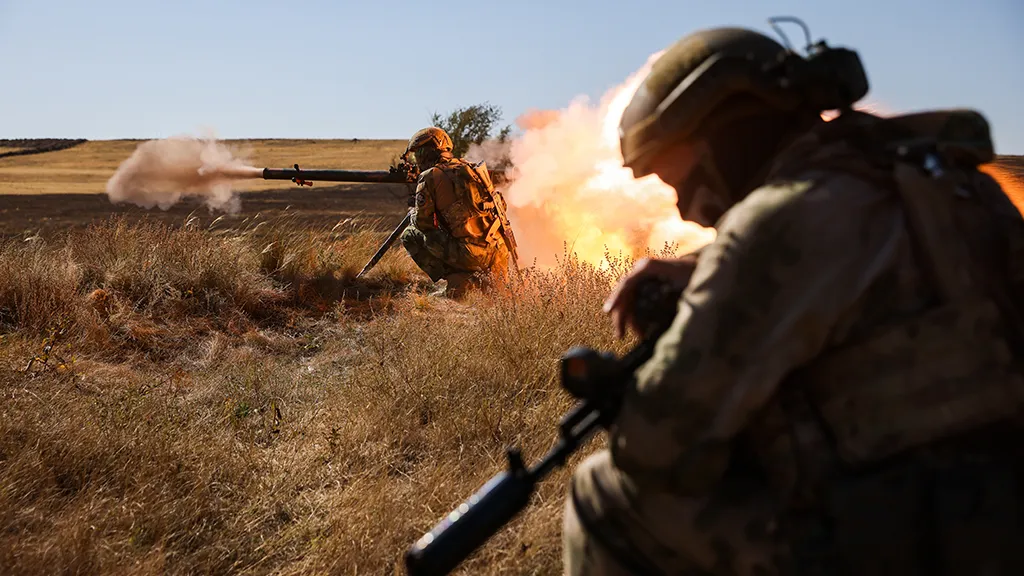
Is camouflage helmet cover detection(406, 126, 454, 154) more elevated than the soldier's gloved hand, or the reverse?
camouflage helmet cover detection(406, 126, 454, 154)

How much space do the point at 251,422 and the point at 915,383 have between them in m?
3.99

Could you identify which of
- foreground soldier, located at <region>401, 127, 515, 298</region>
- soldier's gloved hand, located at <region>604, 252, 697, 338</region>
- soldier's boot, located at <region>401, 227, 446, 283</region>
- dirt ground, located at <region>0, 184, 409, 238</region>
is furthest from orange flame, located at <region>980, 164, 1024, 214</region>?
dirt ground, located at <region>0, 184, 409, 238</region>

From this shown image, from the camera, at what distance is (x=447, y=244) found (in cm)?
968

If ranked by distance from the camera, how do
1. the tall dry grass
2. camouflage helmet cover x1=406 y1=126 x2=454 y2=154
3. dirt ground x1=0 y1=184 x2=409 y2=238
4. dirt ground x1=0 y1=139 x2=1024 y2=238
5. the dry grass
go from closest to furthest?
the tall dry grass < camouflage helmet cover x1=406 y1=126 x2=454 y2=154 < dirt ground x1=0 y1=184 x2=409 y2=238 < dirt ground x1=0 y1=139 x2=1024 y2=238 < the dry grass

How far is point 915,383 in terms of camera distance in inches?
60.0

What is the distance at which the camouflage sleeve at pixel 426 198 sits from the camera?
31.3 feet

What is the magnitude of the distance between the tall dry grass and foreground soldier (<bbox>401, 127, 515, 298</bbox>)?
5.86 feet

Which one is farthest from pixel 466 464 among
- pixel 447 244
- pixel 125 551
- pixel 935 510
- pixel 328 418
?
pixel 447 244

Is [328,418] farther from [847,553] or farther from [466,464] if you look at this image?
[847,553]

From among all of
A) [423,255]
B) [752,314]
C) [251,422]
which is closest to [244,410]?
[251,422]

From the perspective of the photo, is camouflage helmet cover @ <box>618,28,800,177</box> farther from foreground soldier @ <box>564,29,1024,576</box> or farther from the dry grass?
the dry grass

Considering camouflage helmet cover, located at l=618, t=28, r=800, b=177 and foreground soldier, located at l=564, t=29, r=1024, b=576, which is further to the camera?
camouflage helmet cover, located at l=618, t=28, r=800, b=177

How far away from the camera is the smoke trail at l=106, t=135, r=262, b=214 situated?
10211 mm

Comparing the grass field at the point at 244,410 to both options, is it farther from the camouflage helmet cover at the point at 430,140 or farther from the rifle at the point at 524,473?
the camouflage helmet cover at the point at 430,140
